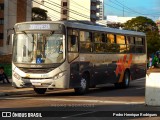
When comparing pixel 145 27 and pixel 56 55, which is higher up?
pixel 145 27

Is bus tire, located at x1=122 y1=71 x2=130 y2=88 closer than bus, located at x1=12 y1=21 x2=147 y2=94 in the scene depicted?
No

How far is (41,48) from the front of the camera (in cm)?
2042

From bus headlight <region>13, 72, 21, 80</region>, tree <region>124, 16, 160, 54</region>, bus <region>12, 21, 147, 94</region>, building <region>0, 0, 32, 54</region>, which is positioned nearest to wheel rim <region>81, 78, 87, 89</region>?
bus <region>12, 21, 147, 94</region>

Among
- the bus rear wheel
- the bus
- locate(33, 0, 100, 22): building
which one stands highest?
locate(33, 0, 100, 22): building

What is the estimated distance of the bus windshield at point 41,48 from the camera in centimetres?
2039

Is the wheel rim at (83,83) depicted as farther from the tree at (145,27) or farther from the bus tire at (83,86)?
the tree at (145,27)

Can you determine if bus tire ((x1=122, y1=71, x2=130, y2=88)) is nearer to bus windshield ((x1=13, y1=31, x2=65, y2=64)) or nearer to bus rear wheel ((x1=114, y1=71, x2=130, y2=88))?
bus rear wheel ((x1=114, y1=71, x2=130, y2=88))

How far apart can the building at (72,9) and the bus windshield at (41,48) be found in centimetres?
10488

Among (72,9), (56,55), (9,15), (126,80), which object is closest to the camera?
(56,55)

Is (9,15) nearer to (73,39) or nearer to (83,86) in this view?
(83,86)

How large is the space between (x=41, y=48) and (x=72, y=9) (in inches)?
4441

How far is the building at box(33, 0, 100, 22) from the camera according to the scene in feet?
420

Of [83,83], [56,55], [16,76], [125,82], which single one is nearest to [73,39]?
[56,55]

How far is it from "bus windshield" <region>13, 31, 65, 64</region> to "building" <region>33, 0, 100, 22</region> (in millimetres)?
104880
